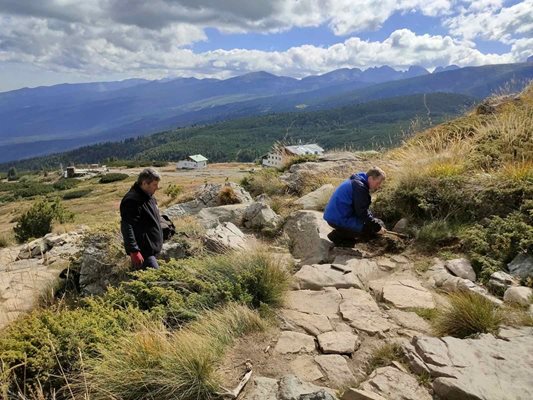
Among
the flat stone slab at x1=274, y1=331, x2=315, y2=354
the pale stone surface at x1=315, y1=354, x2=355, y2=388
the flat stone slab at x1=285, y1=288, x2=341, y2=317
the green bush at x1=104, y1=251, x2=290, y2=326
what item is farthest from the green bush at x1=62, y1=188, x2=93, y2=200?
the pale stone surface at x1=315, y1=354, x2=355, y2=388

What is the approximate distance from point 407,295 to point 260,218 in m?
4.12

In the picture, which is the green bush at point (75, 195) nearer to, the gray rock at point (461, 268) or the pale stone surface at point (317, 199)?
the pale stone surface at point (317, 199)

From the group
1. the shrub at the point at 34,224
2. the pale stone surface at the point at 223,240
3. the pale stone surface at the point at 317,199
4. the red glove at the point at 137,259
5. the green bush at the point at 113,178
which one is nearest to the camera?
the red glove at the point at 137,259

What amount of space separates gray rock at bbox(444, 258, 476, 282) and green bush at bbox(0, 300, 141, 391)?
425cm

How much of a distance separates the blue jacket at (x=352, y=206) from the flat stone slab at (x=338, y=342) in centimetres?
292

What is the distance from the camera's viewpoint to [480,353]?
3.36m

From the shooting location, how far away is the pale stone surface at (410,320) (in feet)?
14.0

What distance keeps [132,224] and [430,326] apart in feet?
14.3

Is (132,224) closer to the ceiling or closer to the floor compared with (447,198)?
closer to the ceiling

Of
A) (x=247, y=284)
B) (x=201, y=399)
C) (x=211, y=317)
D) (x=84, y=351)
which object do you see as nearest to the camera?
(x=201, y=399)

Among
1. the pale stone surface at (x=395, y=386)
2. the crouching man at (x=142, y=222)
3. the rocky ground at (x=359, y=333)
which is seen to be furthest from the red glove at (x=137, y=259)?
the pale stone surface at (x=395, y=386)

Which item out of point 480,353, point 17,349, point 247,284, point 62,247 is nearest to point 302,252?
point 247,284

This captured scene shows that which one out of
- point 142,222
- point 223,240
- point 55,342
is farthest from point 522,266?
point 55,342

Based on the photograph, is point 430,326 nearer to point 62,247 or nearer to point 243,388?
point 243,388
